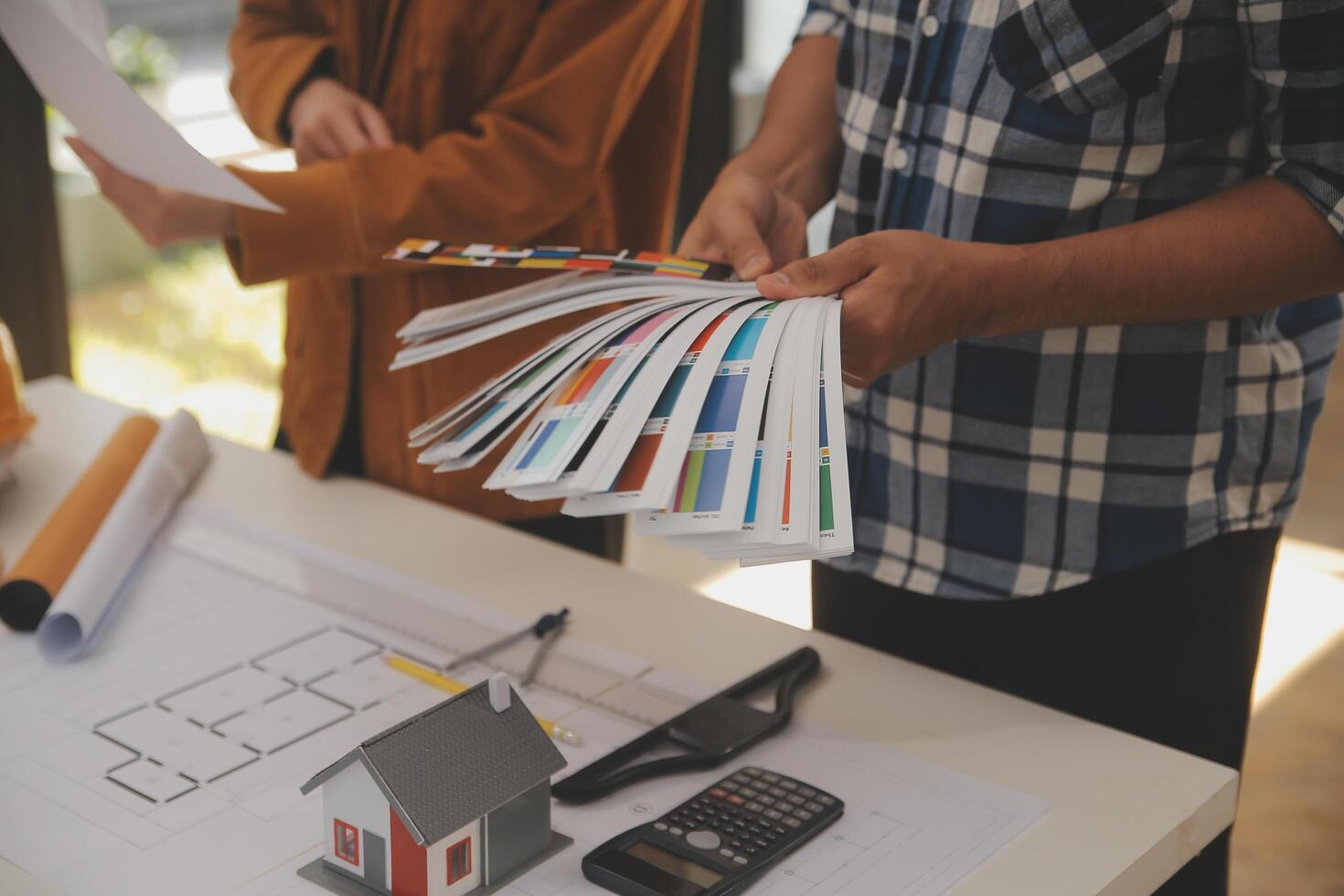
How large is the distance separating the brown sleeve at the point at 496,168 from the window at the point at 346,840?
645 millimetres

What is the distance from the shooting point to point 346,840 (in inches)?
30.3

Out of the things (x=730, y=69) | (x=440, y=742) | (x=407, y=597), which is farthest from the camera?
(x=730, y=69)

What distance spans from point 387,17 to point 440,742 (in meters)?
0.83

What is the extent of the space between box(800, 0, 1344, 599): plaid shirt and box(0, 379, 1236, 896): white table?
0.15 metres

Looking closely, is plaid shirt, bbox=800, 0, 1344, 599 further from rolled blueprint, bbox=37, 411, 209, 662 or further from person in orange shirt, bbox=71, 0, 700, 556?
rolled blueprint, bbox=37, 411, 209, 662

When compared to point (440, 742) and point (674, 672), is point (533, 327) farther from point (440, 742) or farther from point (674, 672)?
point (440, 742)

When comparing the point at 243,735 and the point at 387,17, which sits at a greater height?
the point at 387,17

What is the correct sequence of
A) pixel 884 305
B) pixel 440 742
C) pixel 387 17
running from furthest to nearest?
pixel 387 17 < pixel 884 305 < pixel 440 742

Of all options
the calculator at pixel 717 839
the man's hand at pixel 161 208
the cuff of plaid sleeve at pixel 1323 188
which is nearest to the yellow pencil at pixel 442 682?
the calculator at pixel 717 839

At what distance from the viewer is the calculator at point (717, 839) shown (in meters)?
0.76

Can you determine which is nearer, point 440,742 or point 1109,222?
point 440,742

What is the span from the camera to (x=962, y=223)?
3.46 ft

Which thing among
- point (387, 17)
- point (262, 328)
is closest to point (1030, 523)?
point (387, 17)

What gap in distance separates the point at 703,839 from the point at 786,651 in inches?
11.5
